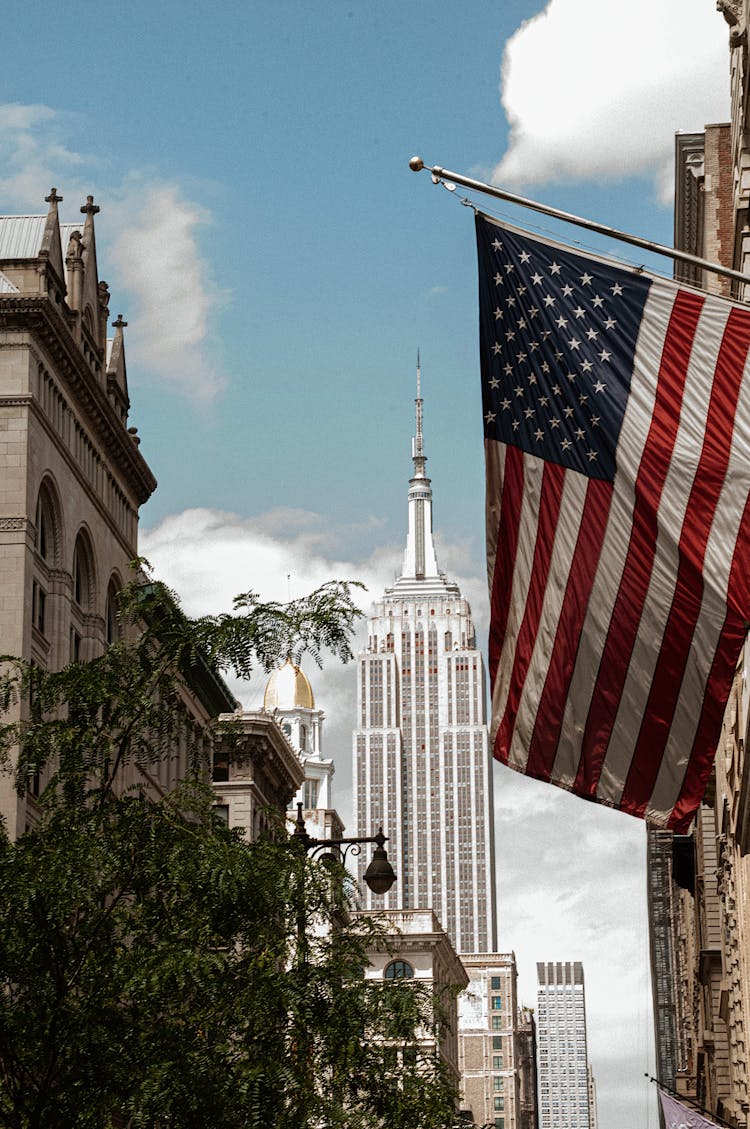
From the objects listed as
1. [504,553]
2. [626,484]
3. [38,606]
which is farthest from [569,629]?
[38,606]

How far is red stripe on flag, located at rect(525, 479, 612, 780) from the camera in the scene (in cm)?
1633

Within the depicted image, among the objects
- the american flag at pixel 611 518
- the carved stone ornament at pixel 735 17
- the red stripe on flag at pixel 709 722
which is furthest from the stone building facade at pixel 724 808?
the red stripe on flag at pixel 709 722

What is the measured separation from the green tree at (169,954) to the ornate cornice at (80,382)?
28.8m

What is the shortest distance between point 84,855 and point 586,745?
6554 mm

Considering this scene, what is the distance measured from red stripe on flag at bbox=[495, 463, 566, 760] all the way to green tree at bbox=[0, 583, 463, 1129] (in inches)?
202

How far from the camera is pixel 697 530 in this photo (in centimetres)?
1580

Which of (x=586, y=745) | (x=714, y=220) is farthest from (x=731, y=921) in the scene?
(x=586, y=745)

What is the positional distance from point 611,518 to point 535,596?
1069 millimetres

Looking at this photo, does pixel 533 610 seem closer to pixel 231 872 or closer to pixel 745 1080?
pixel 231 872

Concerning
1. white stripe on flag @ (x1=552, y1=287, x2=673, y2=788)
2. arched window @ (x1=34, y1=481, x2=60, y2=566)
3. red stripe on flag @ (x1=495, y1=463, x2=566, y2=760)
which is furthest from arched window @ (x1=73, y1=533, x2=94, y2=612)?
white stripe on flag @ (x1=552, y1=287, x2=673, y2=788)

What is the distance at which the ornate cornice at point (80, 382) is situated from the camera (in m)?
50.7

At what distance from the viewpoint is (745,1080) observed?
144 ft

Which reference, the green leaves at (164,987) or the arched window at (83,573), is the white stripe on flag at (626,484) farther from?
the arched window at (83,573)

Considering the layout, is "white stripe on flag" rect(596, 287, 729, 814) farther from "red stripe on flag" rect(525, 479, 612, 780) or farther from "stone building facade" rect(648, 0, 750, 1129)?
"stone building facade" rect(648, 0, 750, 1129)
